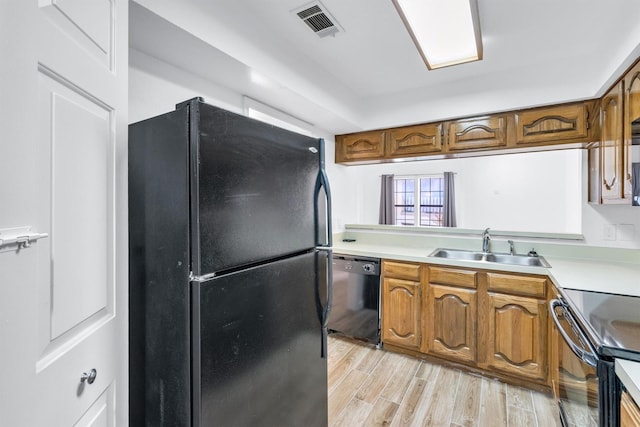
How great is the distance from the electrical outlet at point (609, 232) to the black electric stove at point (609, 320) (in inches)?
43.1

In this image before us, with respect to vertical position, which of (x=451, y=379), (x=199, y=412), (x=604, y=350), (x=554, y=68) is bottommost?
(x=451, y=379)

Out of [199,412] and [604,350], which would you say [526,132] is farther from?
[199,412]

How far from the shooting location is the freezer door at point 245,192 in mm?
896

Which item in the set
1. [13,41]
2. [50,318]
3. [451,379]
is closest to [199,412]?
[50,318]

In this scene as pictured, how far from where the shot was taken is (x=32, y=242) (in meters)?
0.57

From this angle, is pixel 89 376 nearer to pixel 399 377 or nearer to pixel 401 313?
pixel 399 377

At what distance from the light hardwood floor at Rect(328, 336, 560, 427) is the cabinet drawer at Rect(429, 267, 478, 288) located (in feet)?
2.28

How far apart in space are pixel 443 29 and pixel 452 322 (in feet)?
6.72

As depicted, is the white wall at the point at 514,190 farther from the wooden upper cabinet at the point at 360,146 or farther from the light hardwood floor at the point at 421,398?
the light hardwood floor at the point at 421,398

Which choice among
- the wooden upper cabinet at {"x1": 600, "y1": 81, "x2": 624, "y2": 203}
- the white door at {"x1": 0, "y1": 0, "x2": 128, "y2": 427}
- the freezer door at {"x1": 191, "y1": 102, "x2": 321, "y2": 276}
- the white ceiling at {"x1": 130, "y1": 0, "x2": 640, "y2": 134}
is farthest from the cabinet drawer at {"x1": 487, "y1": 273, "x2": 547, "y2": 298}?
the white door at {"x1": 0, "y1": 0, "x2": 128, "y2": 427}

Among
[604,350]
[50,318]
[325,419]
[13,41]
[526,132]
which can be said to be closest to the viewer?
[13,41]

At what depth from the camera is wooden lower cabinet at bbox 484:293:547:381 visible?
2031mm

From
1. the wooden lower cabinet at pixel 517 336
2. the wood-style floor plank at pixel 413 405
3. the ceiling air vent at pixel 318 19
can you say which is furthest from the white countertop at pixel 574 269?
the ceiling air vent at pixel 318 19

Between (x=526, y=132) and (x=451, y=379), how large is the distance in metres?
2.02
